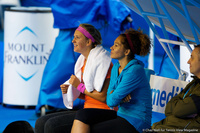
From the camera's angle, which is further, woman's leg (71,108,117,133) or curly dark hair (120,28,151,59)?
curly dark hair (120,28,151,59)

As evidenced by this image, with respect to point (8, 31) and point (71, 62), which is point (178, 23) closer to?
point (71, 62)

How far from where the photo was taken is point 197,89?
89.0 inches

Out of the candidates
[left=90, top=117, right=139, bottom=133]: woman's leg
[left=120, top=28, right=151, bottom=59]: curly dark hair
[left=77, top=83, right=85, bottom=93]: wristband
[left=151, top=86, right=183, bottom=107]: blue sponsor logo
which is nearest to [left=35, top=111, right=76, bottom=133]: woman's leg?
[left=77, top=83, right=85, bottom=93]: wristband

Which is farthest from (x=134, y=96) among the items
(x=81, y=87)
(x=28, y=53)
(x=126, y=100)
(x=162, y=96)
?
(x=28, y=53)

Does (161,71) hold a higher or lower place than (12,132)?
higher

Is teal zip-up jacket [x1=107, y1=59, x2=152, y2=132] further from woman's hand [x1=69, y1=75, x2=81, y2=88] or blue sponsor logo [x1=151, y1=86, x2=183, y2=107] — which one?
blue sponsor logo [x1=151, y1=86, x2=183, y2=107]

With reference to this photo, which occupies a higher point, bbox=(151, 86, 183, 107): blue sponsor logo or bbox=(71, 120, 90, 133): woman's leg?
bbox=(151, 86, 183, 107): blue sponsor logo

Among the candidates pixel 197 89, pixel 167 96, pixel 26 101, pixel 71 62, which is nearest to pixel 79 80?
pixel 167 96

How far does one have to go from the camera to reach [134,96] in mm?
2709

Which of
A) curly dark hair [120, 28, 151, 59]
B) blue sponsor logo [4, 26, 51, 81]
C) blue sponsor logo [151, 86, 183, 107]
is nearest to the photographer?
curly dark hair [120, 28, 151, 59]

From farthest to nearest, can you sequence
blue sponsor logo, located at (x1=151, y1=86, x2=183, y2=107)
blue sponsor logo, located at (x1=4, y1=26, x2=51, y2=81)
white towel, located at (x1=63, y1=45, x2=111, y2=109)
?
blue sponsor logo, located at (x1=4, y1=26, x2=51, y2=81), blue sponsor logo, located at (x1=151, y1=86, x2=183, y2=107), white towel, located at (x1=63, y1=45, x2=111, y2=109)

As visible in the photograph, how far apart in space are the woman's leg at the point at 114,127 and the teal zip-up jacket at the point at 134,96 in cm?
4

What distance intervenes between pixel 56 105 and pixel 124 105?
241 cm

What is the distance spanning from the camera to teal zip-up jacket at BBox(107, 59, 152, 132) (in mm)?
2639
